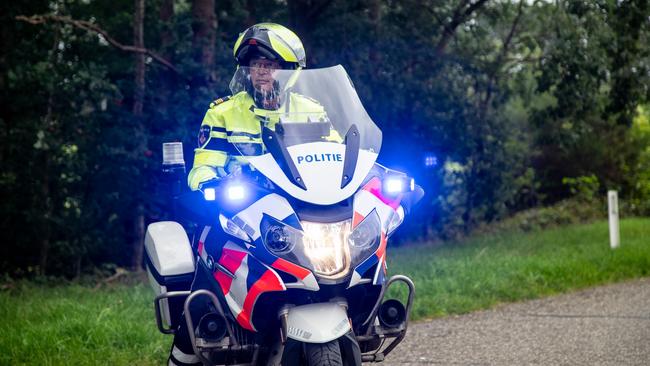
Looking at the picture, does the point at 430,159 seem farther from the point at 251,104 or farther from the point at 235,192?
the point at 235,192

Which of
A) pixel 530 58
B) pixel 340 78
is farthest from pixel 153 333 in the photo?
pixel 530 58

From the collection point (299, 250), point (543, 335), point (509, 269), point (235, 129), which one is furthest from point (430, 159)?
point (509, 269)

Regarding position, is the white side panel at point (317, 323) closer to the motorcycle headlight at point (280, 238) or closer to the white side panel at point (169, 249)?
the motorcycle headlight at point (280, 238)

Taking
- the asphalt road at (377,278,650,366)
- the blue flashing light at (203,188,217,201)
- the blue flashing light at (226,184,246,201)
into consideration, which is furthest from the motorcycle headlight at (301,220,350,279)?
the asphalt road at (377,278,650,366)

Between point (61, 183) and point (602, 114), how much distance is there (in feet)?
25.0

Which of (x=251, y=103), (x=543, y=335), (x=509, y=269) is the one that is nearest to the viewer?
(x=251, y=103)

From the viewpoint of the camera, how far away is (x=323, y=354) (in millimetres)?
4305

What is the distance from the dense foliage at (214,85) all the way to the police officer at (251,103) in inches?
254

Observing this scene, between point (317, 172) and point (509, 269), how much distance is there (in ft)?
20.7

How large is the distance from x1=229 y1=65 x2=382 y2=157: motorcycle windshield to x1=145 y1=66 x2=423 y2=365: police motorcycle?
0.06 ft

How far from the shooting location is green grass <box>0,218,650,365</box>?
22.4 feet

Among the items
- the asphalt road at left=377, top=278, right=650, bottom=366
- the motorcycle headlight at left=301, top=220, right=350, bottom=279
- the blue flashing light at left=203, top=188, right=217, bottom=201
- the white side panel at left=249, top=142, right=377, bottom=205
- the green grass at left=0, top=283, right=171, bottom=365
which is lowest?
the asphalt road at left=377, top=278, right=650, bottom=366

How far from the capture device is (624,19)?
13.3 meters

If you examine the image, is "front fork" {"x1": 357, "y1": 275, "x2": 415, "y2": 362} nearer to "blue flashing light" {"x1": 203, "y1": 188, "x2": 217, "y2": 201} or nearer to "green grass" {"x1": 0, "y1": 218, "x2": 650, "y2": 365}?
"blue flashing light" {"x1": 203, "y1": 188, "x2": 217, "y2": 201}
